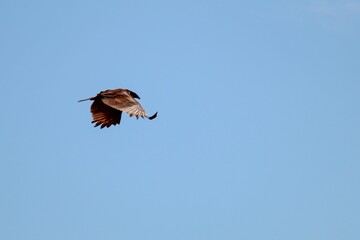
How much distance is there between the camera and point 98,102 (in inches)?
1303

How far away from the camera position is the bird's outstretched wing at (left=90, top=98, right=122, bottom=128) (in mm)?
33188

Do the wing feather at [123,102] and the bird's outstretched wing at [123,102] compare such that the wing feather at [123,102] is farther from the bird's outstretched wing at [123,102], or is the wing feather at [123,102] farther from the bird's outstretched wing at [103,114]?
the bird's outstretched wing at [103,114]

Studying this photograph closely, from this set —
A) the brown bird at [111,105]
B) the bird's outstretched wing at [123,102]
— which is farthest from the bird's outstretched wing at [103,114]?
the bird's outstretched wing at [123,102]

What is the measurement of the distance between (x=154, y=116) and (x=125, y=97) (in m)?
3.53

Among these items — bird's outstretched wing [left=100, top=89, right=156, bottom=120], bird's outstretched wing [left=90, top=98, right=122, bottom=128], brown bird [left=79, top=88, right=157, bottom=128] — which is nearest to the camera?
bird's outstretched wing [left=100, top=89, right=156, bottom=120]

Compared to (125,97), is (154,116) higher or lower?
lower

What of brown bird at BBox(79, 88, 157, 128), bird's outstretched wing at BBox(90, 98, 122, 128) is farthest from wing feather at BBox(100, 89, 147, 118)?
bird's outstretched wing at BBox(90, 98, 122, 128)

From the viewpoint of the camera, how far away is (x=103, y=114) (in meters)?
33.4

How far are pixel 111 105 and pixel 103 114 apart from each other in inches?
79.3

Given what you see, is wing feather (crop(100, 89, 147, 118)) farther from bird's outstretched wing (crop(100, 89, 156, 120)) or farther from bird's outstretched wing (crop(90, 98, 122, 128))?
bird's outstretched wing (crop(90, 98, 122, 128))

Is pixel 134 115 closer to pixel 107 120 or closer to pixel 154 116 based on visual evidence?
pixel 154 116

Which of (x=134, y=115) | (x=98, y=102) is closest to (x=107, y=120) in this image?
(x=98, y=102)

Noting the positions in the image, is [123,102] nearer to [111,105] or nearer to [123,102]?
[123,102]

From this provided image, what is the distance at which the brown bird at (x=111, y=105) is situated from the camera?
Result: 30703mm
